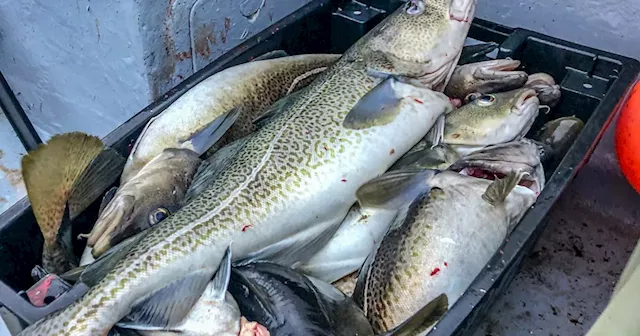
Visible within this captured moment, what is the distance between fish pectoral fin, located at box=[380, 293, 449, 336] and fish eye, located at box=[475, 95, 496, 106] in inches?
23.5

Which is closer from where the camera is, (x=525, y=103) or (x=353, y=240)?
(x=353, y=240)

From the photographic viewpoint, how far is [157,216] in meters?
1.35

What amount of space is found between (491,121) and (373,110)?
0.90 ft

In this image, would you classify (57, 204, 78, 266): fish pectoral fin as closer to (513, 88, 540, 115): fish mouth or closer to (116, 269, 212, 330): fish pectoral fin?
(116, 269, 212, 330): fish pectoral fin

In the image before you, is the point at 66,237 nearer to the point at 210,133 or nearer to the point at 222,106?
the point at 210,133

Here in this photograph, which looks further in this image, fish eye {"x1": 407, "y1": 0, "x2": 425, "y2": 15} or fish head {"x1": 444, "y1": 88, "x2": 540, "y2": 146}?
fish eye {"x1": 407, "y1": 0, "x2": 425, "y2": 15}

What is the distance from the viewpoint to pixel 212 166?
147 centimetres

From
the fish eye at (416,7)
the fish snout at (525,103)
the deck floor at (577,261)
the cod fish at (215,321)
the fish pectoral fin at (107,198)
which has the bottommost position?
the deck floor at (577,261)

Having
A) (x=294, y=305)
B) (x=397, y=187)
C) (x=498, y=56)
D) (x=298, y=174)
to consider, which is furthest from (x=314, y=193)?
(x=498, y=56)

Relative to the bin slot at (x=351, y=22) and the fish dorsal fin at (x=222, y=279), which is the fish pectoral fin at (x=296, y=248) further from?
the bin slot at (x=351, y=22)

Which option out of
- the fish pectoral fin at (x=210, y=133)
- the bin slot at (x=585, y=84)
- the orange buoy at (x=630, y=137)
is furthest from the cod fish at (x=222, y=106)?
the orange buoy at (x=630, y=137)

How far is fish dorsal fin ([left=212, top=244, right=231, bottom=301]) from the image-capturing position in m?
1.14

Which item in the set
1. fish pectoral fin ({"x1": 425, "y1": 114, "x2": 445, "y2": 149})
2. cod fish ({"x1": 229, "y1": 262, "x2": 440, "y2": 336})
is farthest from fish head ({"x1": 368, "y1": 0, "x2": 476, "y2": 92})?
cod fish ({"x1": 229, "y1": 262, "x2": 440, "y2": 336})

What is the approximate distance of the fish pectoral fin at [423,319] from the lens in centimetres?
104
